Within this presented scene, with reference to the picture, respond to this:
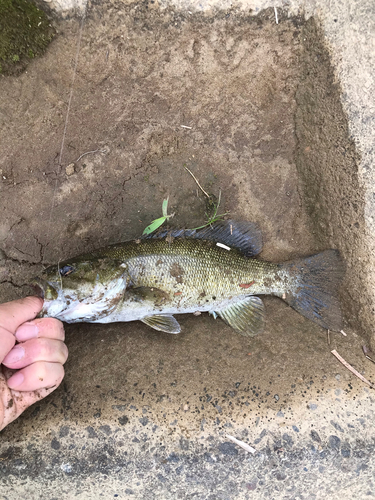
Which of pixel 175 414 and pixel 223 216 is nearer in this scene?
pixel 175 414

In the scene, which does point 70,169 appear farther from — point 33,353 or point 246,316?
point 246,316

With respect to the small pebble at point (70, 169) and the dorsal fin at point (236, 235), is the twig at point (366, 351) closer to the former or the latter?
the dorsal fin at point (236, 235)

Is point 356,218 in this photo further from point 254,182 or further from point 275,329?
point 275,329

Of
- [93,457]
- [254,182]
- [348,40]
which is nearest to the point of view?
[93,457]

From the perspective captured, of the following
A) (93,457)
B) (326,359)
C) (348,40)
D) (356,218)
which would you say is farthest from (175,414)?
(348,40)

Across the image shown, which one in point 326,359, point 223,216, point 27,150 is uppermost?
point 27,150

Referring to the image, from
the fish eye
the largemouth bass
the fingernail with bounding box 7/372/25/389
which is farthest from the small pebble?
the fingernail with bounding box 7/372/25/389
